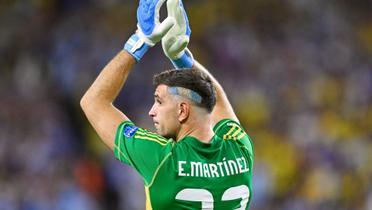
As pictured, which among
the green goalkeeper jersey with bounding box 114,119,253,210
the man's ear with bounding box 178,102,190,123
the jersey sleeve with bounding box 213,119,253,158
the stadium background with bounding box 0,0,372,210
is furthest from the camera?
the stadium background with bounding box 0,0,372,210

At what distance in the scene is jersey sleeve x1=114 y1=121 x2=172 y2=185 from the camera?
13.0 feet

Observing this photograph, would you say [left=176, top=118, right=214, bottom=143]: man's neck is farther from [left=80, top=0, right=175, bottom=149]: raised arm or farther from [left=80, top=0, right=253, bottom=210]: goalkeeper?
[left=80, top=0, right=175, bottom=149]: raised arm

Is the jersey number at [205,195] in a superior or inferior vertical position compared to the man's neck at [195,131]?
inferior

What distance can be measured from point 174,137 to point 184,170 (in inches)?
9.2

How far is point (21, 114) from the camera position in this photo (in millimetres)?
10602

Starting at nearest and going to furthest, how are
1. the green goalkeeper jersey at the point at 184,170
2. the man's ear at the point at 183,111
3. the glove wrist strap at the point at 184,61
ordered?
the green goalkeeper jersey at the point at 184,170
the man's ear at the point at 183,111
the glove wrist strap at the point at 184,61

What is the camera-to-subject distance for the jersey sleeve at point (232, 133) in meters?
4.32

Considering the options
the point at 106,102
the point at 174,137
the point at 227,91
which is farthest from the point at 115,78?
the point at 227,91

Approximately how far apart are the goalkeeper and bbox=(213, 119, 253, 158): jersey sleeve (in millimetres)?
13

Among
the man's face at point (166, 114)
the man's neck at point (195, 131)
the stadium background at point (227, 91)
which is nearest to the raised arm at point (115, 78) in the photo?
the man's face at point (166, 114)

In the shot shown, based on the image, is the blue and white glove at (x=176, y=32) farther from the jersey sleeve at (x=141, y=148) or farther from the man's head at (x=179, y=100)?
the jersey sleeve at (x=141, y=148)

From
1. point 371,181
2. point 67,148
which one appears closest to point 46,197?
point 67,148

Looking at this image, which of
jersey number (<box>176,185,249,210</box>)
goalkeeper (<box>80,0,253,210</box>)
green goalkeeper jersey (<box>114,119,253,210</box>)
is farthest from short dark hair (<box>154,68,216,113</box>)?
jersey number (<box>176,185,249,210</box>)

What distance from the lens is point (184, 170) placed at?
13.0 ft
